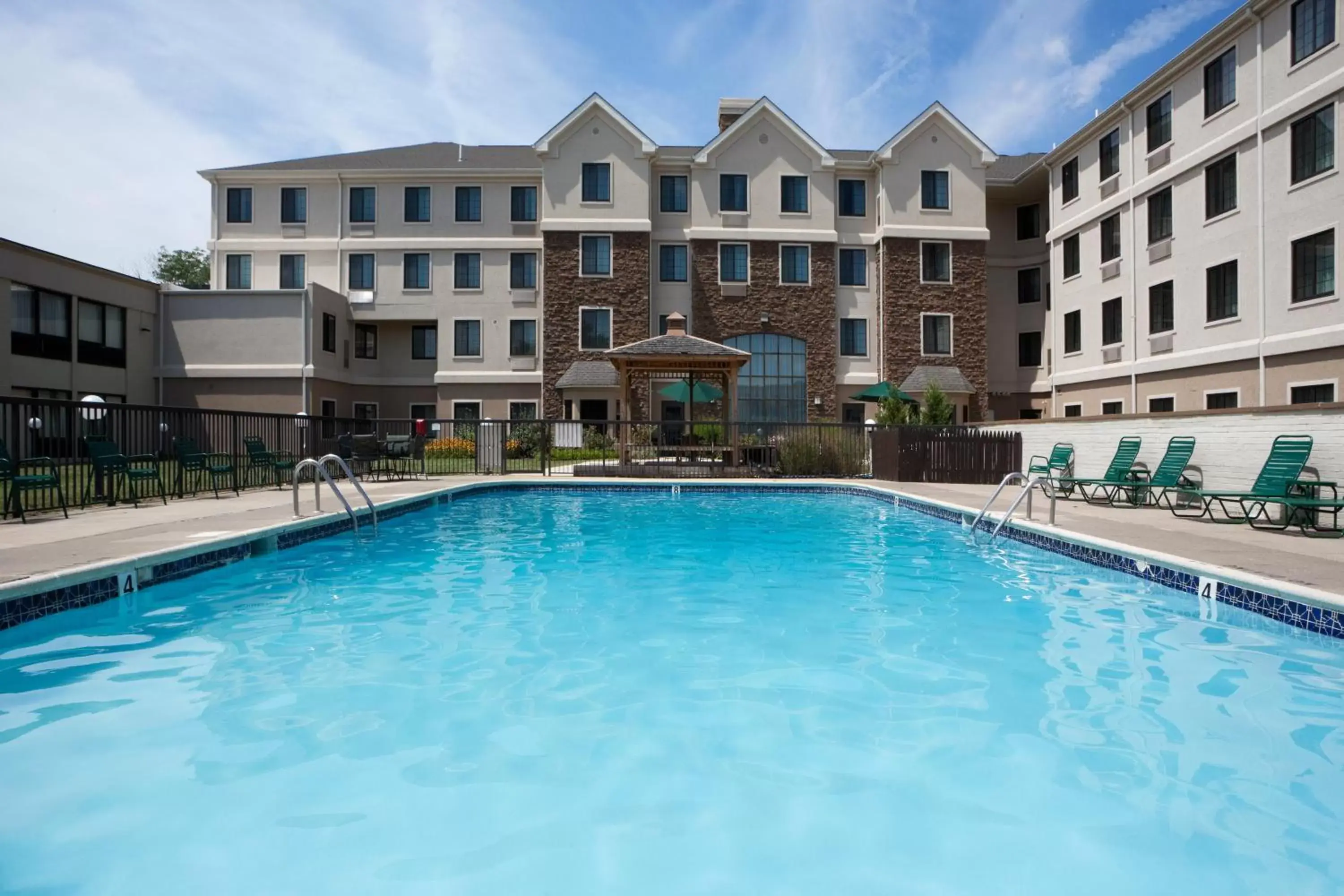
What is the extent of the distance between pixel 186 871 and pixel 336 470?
15.7m

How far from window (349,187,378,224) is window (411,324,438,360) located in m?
4.54

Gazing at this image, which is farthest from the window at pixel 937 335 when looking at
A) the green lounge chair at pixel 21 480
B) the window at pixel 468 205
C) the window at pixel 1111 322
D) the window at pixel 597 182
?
the green lounge chair at pixel 21 480

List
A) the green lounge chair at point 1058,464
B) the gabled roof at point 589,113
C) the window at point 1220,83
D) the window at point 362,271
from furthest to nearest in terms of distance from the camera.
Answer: the window at point 362,271 < the gabled roof at point 589,113 < the window at point 1220,83 < the green lounge chair at point 1058,464

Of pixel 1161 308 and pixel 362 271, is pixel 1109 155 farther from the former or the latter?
pixel 362 271

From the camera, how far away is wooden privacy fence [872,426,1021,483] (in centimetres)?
1697

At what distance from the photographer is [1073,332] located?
2502cm

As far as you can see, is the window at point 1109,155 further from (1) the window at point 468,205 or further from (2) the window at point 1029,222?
(1) the window at point 468,205

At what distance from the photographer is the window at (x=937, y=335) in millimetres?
27984

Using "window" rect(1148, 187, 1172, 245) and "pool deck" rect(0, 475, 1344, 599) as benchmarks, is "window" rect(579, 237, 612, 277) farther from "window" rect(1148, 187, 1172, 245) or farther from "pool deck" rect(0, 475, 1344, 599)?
"window" rect(1148, 187, 1172, 245)

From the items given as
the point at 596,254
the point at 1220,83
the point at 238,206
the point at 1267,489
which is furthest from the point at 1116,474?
the point at 238,206

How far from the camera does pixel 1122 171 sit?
2217cm

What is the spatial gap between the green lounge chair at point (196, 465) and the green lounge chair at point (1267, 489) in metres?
15.1

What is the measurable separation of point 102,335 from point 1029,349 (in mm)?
33483

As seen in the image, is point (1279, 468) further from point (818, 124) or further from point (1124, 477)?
point (818, 124)
